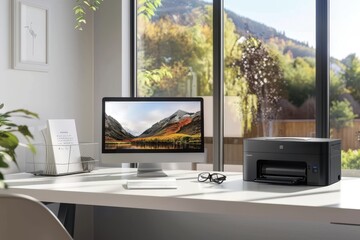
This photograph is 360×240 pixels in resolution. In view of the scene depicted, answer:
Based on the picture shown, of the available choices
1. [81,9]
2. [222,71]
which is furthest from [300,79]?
[81,9]

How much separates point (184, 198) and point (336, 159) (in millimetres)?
946

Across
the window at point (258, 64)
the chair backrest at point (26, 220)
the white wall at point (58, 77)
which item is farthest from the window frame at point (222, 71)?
the chair backrest at point (26, 220)

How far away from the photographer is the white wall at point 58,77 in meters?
3.22

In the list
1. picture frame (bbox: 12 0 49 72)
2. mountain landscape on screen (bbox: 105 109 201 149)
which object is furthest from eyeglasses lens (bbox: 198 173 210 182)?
picture frame (bbox: 12 0 49 72)

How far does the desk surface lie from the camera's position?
227 cm

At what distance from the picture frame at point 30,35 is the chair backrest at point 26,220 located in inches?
73.4

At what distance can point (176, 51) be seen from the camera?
13.0 ft

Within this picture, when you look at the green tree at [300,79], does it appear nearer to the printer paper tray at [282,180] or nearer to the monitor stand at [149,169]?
the printer paper tray at [282,180]

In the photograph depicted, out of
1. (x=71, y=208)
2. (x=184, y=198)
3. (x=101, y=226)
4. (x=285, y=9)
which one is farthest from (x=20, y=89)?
(x=285, y=9)

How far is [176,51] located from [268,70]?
687 millimetres

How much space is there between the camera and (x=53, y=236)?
1577mm

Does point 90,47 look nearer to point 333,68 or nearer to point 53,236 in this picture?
point 333,68

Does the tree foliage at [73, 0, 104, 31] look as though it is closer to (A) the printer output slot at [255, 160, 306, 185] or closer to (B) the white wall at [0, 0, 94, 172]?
(B) the white wall at [0, 0, 94, 172]

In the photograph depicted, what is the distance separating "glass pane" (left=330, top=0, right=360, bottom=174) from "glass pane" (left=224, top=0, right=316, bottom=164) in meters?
0.13
